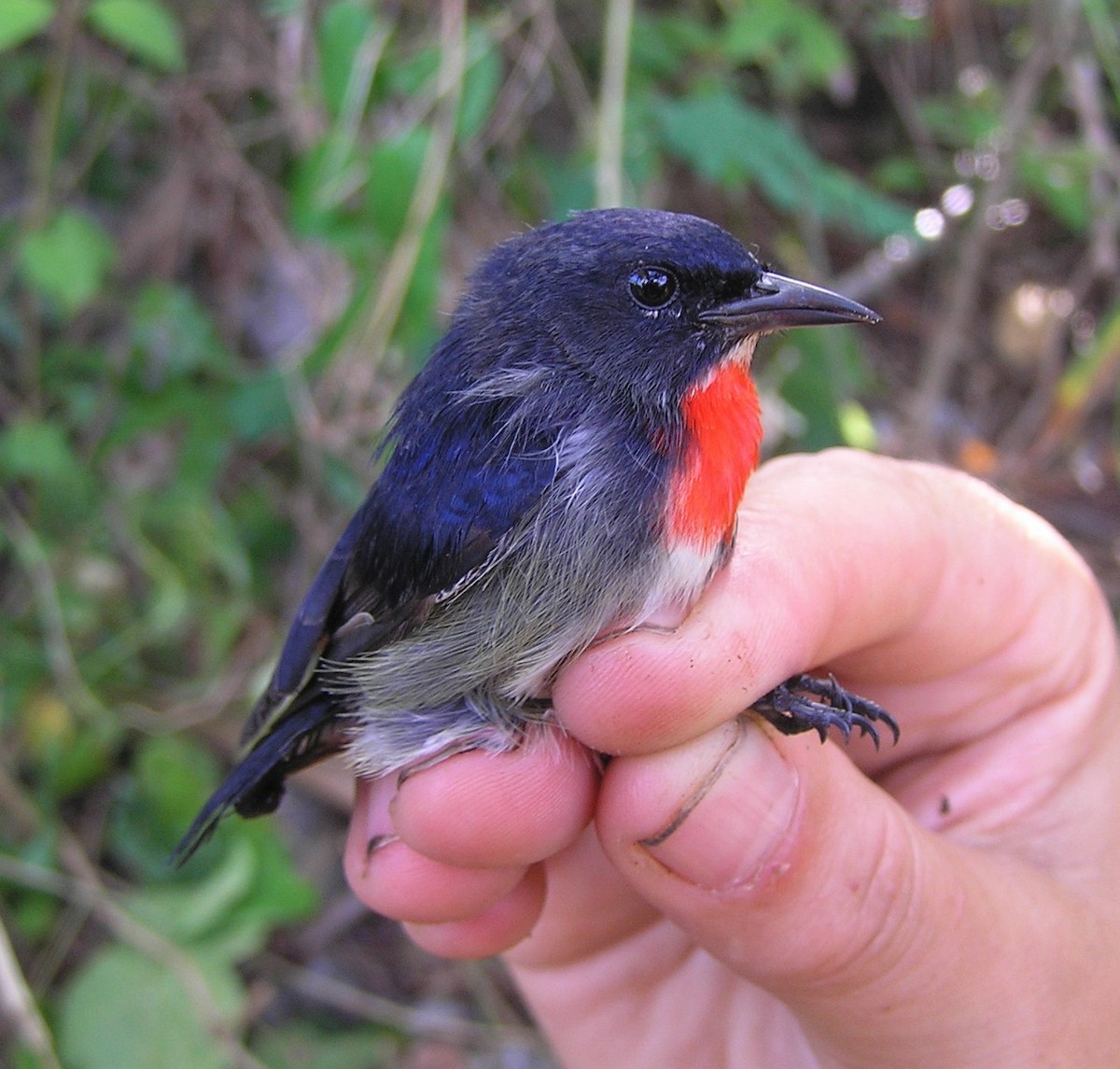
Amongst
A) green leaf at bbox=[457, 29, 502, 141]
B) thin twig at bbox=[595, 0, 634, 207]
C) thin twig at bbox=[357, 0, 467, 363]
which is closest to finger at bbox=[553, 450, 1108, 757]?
thin twig at bbox=[595, 0, 634, 207]

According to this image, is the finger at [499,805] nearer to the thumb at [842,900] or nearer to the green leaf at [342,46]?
the thumb at [842,900]

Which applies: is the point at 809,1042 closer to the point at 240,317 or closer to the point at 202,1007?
the point at 202,1007

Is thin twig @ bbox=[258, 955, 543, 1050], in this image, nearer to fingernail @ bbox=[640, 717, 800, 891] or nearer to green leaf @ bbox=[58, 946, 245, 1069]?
→ green leaf @ bbox=[58, 946, 245, 1069]

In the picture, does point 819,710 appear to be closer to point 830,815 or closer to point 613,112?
point 830,815

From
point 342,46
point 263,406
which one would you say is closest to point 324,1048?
point 263,406

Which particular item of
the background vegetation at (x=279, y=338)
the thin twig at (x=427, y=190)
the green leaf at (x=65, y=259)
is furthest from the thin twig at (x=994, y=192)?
the green leaf at (x=65, y=259)
